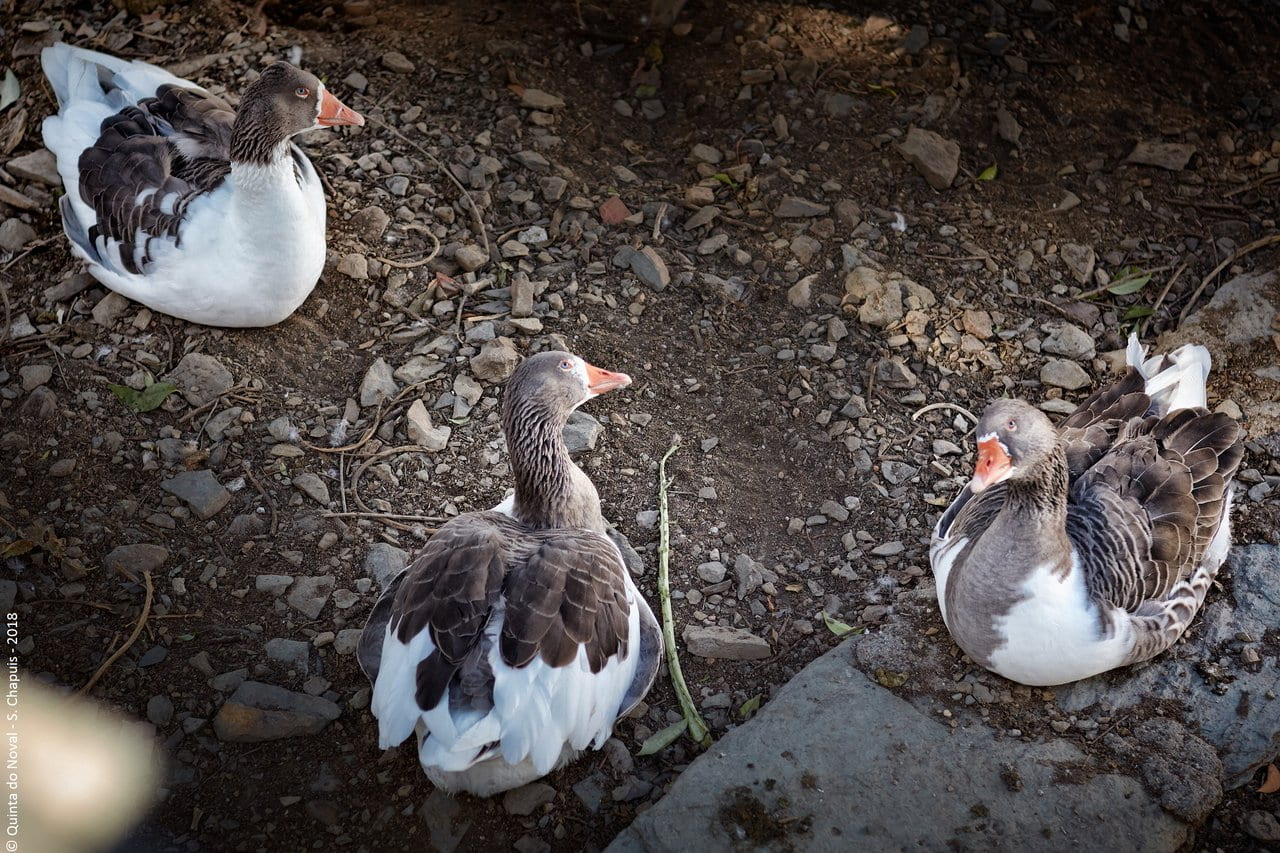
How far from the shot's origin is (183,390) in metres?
4.41

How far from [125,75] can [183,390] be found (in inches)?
64.0

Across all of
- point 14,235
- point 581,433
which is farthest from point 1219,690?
point 14,235

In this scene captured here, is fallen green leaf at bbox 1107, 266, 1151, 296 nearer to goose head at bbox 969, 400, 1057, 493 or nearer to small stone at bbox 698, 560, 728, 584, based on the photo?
goose head at bbox 969, 400, 1057, 493

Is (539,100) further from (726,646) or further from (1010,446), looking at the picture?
(1010,446)

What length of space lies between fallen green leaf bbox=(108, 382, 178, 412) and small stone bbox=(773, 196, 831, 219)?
3.02m

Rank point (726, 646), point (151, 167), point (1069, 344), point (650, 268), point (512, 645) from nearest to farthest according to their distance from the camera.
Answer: point (512, 645)
point (726, 646)
point (151, 167)
point (1069, 344)
point (650, 268)

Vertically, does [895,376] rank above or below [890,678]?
above

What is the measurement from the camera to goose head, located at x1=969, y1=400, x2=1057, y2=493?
332 centimetres

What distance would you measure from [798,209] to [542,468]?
2230 millimetres

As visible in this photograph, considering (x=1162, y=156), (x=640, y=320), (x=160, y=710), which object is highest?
(x=1162, y=156)

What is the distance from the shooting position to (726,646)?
→ 3.81 meters

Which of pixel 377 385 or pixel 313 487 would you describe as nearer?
pixel 313 487

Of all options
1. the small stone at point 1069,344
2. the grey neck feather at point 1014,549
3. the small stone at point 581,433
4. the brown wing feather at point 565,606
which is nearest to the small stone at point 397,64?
the small stone at point 581,433

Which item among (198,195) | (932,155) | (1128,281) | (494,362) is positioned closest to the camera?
(198,195)
